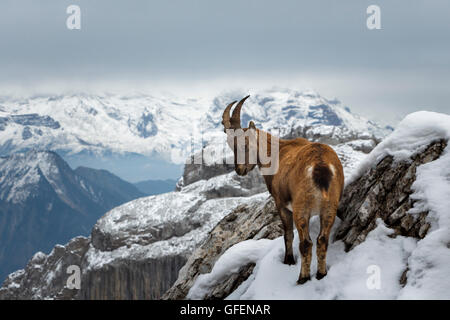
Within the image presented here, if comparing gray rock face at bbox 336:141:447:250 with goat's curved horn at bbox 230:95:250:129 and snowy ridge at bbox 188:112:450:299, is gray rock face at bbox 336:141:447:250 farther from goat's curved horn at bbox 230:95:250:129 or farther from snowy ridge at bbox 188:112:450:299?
goat's curved horn at bbox 230:95:250:129

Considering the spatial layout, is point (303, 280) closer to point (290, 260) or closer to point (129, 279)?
point (290, 260)

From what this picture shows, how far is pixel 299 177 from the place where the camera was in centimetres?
1049

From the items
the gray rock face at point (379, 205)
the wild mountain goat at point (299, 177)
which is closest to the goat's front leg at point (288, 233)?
the wild mountain goat at point (299, 177)

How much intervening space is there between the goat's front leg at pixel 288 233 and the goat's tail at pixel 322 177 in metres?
1.80

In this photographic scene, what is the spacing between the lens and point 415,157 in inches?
476

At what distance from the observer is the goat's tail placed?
1007 cm

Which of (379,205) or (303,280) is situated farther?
(379,205)

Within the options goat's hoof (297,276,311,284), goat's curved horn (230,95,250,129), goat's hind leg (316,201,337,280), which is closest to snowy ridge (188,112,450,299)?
goat's hoof (297,276,311,284)

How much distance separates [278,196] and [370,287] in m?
3.11

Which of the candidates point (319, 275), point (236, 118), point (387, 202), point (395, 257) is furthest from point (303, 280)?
point (236, 118)

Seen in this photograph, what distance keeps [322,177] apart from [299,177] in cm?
57

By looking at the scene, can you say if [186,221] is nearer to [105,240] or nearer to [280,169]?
[105,240]

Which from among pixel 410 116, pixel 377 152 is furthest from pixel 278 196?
pixel 410 116
